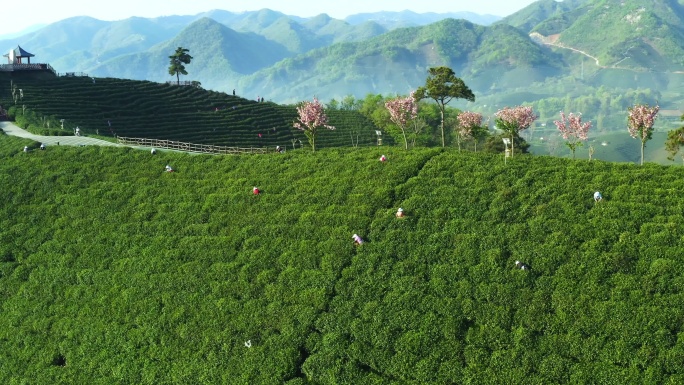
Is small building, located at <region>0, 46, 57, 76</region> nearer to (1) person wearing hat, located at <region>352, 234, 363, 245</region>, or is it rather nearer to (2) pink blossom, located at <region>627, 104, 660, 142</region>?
(1) person wearing hat, located at <region>352, 234, 363, 245</region>

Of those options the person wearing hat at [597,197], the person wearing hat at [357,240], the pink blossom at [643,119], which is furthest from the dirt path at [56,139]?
the pink blossom at [643,119]

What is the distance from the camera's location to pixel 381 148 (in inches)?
1667

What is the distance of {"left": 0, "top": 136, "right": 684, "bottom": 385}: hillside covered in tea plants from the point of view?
25094 mm

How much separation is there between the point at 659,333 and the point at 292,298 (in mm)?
15898

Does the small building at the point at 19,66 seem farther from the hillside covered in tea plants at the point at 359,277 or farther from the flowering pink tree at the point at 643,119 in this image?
the flowering pink tree at the point at 643,119

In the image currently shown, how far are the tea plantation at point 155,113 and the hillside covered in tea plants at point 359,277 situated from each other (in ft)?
142

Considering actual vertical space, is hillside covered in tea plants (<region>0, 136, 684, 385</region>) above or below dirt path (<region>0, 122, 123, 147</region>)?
below

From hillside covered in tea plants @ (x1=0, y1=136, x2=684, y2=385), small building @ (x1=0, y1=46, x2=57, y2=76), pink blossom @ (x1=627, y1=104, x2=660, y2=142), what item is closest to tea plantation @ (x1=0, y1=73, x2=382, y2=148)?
small building @ (x1=0, y1=46, x2=57, y2=76)

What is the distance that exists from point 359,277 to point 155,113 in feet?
233

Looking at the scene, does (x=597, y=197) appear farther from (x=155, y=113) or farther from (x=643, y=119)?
(x=155, y=113)

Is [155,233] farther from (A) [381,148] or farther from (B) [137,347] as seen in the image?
(A) [381,148]

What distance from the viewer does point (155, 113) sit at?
303 ft

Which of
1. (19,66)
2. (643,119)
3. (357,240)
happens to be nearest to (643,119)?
(643,119)

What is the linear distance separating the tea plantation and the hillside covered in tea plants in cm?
4323
